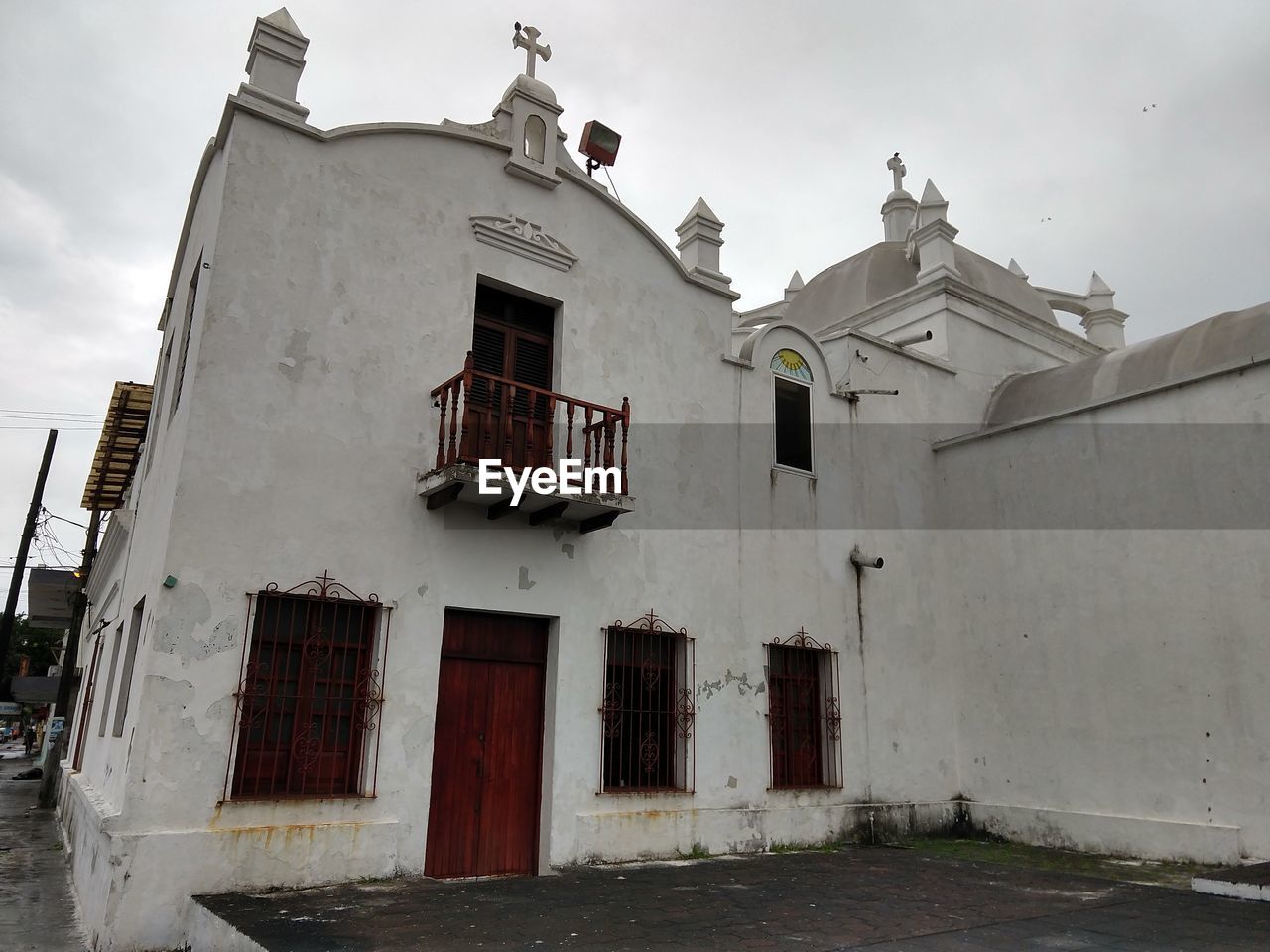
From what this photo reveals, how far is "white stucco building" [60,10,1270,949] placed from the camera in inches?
279

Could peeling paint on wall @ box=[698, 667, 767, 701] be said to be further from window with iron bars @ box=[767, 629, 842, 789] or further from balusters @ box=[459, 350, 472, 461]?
balusters @ box=[459, 350, 472, 461]

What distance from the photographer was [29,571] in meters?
23.8

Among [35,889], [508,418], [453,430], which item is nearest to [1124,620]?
[508,418]

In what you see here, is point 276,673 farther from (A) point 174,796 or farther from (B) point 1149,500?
(B) point 1149,500

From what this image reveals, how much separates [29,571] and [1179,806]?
86.8 feet

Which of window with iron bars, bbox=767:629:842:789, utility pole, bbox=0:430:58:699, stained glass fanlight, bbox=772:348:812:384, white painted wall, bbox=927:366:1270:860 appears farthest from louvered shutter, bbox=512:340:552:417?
utility pole, bbox=0:430:58:699

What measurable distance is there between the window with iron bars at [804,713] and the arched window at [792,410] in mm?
2226

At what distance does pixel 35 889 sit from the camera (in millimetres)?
8508

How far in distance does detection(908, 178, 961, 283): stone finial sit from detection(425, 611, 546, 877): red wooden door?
9042 mm

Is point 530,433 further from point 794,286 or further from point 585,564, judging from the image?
point 794,286

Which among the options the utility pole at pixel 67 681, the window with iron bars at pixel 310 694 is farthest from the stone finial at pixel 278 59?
the utility pole at pixel 67 681

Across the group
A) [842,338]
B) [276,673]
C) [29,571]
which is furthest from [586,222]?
[29,571]

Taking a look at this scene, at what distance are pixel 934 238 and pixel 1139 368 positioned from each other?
3960 millimetres

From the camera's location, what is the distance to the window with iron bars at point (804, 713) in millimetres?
10141
